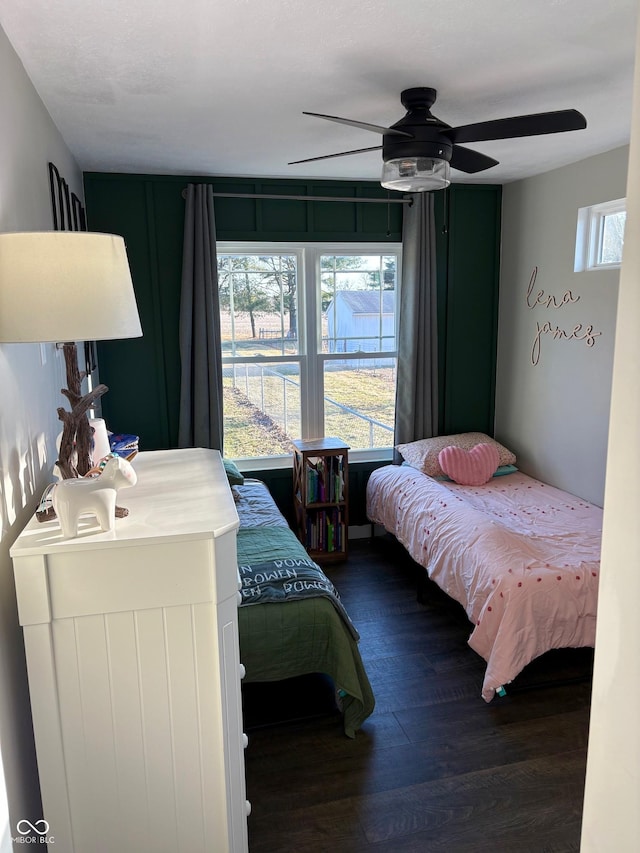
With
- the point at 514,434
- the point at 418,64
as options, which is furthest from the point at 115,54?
the point at 514,434

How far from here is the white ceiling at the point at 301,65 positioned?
5.64ft

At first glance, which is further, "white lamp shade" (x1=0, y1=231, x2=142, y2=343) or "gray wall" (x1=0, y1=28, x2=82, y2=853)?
"gray wall" (x1=0, y1=28, x2=82, y2=853)

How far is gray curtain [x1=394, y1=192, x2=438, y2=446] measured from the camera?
428 cm

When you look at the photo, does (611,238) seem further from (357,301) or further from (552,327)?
(357,301)

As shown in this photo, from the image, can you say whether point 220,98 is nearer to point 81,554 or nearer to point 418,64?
point 418,64

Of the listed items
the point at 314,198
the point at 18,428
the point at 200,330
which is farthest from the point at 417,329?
the point at 18,428

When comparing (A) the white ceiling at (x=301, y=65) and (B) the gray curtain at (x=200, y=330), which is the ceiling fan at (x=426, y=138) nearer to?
(A) the white ceiling at (x=301, y=65)

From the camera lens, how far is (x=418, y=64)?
2.11 meters

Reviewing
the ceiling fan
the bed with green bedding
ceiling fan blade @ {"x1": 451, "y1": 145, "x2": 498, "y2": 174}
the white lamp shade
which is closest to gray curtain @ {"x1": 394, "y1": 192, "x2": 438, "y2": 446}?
ceiling fan blade @ {"x1": 451, "y1": 145, "x2": 498, "y2": 174}

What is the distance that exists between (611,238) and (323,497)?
2419mm

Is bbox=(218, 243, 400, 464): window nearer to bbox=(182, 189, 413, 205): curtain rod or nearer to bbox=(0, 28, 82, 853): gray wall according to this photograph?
bbox=(182, 189, 413, 205): curtain rod

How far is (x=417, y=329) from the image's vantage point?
4352 mm

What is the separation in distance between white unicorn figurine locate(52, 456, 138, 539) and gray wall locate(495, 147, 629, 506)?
117 inches

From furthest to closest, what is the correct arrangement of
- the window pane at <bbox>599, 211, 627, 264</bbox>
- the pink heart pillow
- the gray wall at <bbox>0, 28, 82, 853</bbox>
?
1. the pink heart pillow
2. the window pane at <bbox>599, 211, 627, 264</bbox>
3. the gray wall at <bbox>0, 28, 82, 853</bbox>
